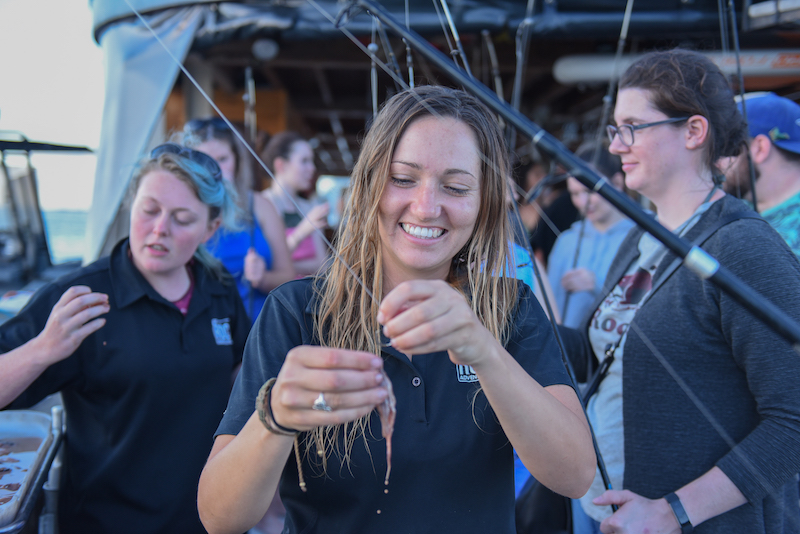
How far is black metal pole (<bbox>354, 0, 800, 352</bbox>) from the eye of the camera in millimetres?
755

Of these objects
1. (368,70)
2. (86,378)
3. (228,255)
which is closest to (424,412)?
(86,378)

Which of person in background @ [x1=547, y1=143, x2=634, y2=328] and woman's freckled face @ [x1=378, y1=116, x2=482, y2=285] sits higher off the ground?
woman's freckled face @ [x1=378, y1=116, x2=482, y2=285]

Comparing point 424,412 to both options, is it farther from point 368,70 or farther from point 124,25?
point 368,70

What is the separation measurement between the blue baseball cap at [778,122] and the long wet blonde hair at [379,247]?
1.41 m

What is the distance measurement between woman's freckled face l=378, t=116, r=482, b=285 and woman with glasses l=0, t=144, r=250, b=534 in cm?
91

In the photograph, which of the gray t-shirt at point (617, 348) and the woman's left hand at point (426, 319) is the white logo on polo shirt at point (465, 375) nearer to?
the woman's left hand at point (426, 319)

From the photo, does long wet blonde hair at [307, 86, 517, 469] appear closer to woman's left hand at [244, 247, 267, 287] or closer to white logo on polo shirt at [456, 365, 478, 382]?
white logo on polo shirt at [456, 365, 478, 382]

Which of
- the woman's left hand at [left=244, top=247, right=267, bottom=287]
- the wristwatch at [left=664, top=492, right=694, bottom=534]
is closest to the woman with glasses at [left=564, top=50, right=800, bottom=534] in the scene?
the wristwatch at [left=664, top=492, right=694, bottom=534]

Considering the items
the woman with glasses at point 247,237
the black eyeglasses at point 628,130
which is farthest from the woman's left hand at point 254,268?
the black eyeglasses at point 628,130

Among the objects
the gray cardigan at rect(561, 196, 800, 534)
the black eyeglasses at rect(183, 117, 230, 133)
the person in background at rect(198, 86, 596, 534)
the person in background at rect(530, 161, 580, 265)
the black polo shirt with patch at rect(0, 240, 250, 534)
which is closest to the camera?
the person in background at rect(198, 86, 596, 534)

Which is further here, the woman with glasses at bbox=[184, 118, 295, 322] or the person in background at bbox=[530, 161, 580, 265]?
the person in background at bbox=[530, 161, 580, 265]

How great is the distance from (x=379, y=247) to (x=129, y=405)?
41.4 inches

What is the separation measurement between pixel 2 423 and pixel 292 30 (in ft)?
11.2

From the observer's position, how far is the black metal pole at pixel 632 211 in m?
0.75
